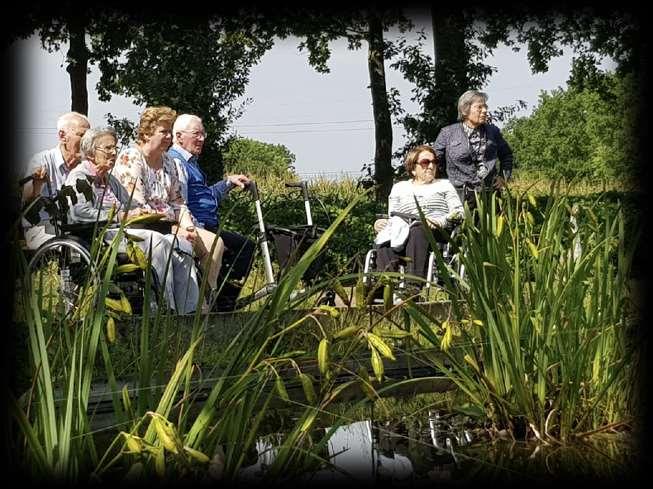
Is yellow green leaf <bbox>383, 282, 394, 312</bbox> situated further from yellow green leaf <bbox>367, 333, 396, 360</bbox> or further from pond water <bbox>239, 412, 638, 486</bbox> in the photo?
pond water <bbox>239, 412, 638, 486</bbox>

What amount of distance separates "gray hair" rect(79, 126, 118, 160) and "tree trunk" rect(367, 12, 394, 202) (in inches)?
300

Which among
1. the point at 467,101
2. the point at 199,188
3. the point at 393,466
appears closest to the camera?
the point at 393,466

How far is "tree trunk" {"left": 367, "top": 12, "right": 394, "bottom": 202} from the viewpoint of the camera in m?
13.7

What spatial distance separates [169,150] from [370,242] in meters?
5.27

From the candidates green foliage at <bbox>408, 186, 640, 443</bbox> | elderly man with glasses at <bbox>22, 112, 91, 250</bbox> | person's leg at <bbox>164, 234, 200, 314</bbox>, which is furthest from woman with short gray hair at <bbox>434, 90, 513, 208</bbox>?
green foliage at <bbox>408, 186, 640, 443</bbox>

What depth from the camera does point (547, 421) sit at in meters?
3.51

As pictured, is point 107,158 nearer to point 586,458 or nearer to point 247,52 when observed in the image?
point 586,458

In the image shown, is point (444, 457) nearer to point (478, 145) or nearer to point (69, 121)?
point (69, 121)

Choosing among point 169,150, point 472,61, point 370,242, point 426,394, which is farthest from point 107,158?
point 472,61

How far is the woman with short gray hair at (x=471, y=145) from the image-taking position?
8.79m

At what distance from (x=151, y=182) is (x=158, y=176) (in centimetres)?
10

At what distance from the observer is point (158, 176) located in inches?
263

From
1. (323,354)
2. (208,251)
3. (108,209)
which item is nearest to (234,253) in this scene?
(208,251)

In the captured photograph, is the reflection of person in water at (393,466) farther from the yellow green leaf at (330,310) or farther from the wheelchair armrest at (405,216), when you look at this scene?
the wheelchair armrest at (405,216)
